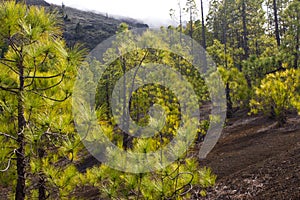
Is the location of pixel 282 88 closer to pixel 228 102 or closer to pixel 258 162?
pixel 258 162

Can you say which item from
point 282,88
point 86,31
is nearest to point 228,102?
point 282,88

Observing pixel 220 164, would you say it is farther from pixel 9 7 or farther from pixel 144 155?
pixel 9 7

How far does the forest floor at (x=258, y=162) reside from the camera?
4605 mm

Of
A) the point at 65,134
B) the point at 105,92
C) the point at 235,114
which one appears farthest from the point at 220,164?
the point at 105,92

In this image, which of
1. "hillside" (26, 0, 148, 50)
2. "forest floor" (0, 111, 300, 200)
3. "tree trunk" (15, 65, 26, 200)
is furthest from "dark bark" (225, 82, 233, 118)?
"hillside" (26, 0, 148, 50)

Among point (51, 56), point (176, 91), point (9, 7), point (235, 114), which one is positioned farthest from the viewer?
point (235, 114)

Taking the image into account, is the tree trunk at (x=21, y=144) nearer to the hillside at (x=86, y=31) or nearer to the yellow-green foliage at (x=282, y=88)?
the yellow-green foliage at (x=282, y=88)

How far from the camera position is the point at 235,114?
13375 mm

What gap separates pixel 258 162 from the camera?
608cm

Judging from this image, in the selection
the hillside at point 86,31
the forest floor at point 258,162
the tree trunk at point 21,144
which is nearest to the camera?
the tree trunk at point 21,144

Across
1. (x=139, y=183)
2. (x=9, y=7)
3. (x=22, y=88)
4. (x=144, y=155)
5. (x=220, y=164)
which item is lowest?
(x=220, y=164)

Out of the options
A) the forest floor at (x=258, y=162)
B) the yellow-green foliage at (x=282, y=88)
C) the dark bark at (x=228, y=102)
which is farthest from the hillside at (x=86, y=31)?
the yellow-green foliage at (x=282, y=88)

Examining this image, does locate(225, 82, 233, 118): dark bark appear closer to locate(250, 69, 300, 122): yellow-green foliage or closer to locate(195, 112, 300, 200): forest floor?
locate(195, 112, 300, 200): forest floor

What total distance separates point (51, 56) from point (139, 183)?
1442 millimetres
